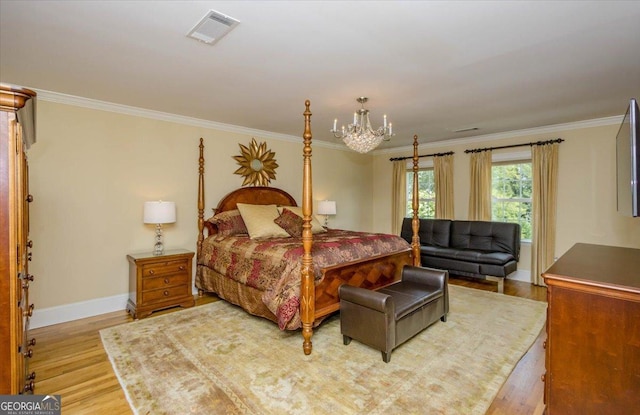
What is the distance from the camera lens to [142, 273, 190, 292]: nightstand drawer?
342cm

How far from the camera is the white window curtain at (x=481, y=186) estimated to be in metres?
5.32

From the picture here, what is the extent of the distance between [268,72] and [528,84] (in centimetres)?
253

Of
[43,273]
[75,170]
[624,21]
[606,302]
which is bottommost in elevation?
[43,273]

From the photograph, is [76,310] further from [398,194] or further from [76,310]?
[398,194]

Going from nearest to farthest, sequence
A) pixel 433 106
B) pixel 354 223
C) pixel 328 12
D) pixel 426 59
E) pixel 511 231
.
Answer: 1. pixel 328 12
2. pixel 426 59
3. pixel 433 106
4. pixel 511 231
5. pixel 354 223

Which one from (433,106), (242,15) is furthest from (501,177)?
(242,15)

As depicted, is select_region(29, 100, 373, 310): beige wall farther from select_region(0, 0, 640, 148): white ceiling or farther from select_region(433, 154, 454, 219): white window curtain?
select_region(433, 154, 454, 219): white window curtain

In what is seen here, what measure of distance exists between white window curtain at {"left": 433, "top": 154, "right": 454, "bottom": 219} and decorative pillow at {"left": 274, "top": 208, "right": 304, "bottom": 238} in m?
3.07

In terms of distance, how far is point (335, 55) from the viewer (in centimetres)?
235

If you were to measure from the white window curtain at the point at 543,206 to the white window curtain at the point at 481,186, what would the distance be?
0.66 meters

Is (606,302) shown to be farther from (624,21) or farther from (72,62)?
(72,62)

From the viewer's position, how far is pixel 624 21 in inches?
74.7

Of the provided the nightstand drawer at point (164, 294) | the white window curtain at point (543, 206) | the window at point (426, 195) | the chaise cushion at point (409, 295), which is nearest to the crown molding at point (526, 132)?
the white window curtain at point (543, 206)
